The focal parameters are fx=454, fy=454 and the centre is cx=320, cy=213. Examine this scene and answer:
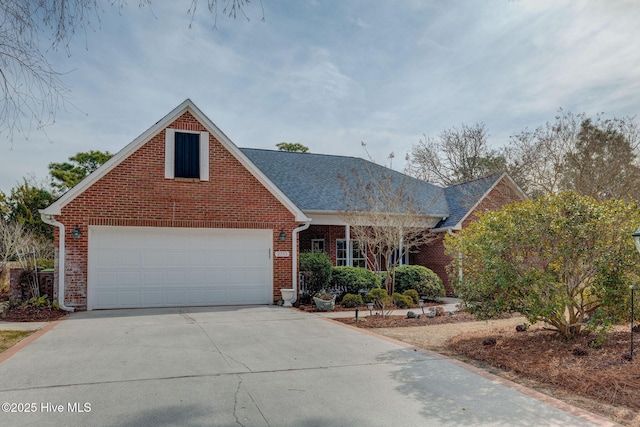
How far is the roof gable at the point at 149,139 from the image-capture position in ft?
38.1

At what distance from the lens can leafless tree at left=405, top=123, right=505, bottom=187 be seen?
30.4 m

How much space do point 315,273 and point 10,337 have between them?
7.95 meters

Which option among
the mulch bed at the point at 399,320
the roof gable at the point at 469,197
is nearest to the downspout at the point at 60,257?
the mulch bed at the point at 399,320

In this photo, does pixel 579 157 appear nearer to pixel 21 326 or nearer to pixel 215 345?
pixel 215 345

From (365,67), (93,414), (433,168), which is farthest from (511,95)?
(433,168)

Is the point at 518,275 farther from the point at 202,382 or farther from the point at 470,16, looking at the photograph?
the point at 202,382

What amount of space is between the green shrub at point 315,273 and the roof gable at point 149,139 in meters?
1.31

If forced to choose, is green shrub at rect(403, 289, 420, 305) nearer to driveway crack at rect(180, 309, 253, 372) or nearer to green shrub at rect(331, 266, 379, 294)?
green shrub at rect(331, 266, 379, 294)

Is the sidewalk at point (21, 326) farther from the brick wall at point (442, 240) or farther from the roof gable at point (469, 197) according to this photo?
the roof gable at point (469, 197)

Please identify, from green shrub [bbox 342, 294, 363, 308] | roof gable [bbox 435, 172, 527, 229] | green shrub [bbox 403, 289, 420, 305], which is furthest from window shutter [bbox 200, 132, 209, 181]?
roof gable [bbox 435, 172, 527, 229]

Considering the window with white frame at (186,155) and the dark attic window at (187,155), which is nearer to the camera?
the window with white frame at (186,155)

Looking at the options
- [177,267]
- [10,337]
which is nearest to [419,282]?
[177,267]

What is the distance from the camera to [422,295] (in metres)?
14.8

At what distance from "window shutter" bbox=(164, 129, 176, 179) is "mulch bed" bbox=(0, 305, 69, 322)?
4339 mm
